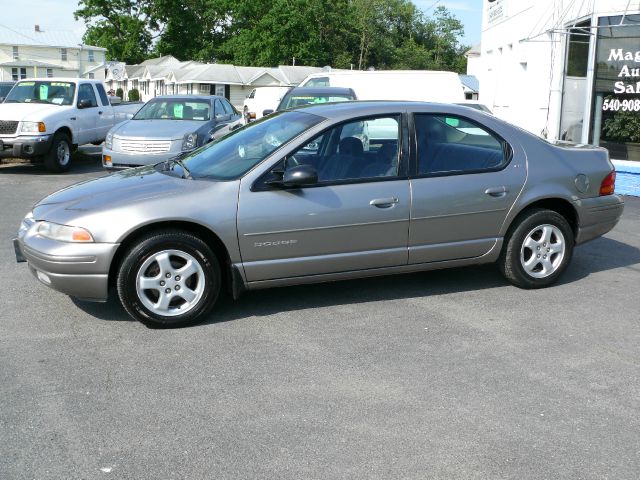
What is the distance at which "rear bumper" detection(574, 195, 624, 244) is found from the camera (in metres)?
6.40

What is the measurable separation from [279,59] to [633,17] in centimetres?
5913

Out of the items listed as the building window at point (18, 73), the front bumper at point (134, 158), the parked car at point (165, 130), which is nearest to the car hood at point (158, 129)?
the parked car at point (165, 130)

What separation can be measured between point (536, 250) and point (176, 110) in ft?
29.6

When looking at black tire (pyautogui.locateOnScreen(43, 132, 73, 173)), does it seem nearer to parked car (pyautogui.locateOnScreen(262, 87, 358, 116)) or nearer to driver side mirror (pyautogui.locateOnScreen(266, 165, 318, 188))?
parked car (pyautogui.locateOnScreen(262, 87, 358, 116))

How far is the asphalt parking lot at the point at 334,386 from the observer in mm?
3482

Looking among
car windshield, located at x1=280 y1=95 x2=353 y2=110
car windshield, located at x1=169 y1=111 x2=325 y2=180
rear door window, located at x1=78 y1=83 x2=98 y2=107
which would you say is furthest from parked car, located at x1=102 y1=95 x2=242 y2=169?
car windshield, located at x1=169 y1=111 x2=325 y2=180

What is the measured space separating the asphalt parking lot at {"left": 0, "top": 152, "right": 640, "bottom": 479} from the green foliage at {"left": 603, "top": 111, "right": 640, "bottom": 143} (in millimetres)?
8034

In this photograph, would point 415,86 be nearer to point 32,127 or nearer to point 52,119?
point 52,119

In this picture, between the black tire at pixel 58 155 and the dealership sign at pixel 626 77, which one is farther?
the black tire at pixel 58 155

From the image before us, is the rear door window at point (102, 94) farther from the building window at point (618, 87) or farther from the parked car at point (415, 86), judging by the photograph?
the building window at point (618, 87)

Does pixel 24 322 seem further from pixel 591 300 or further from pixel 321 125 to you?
pixel 591 300

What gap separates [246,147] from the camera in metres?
5.88

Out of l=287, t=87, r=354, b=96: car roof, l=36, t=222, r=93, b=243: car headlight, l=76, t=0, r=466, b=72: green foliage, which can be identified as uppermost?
l=76, t=0, r=466, b=72: green foliage

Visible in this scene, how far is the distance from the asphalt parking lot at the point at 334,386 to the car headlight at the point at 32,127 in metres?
8.06
